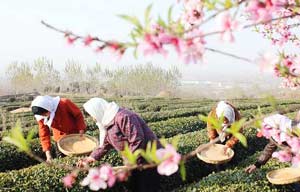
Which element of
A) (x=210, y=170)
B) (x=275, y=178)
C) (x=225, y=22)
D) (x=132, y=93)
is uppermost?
(x=225, y=22)

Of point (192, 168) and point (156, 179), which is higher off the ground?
point (156, 179)

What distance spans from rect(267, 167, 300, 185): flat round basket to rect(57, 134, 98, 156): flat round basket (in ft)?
7.26

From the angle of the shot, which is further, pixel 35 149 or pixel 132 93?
pixel 132 93

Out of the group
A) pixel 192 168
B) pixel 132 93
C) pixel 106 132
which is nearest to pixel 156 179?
pixel 106 132

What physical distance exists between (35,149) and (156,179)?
14.1 feet

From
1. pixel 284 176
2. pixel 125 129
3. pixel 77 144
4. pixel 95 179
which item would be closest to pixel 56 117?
pixel 77 144

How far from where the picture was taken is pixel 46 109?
5.83 meters

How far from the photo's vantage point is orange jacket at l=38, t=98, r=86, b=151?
610 centimetres

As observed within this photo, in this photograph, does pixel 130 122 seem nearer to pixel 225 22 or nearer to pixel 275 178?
pixel 275 178

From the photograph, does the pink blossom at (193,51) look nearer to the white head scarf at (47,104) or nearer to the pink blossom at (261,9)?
the pink blossom at (261,9)

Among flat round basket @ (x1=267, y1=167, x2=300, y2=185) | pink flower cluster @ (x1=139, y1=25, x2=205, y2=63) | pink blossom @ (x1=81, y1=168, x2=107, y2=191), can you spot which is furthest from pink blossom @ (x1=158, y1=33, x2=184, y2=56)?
flat round basket @ (x1=267, y1=167, x2=300, y2=185)

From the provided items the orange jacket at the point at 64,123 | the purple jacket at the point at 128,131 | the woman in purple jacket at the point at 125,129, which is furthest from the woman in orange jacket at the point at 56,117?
the purple jacket at the point at 128,131

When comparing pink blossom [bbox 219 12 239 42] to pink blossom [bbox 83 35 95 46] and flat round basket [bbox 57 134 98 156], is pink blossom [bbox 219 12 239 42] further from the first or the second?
flat round basket [bbox 57 134 98 156]

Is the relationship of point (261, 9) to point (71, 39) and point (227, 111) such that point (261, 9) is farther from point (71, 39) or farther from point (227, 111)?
point (227, 111)
